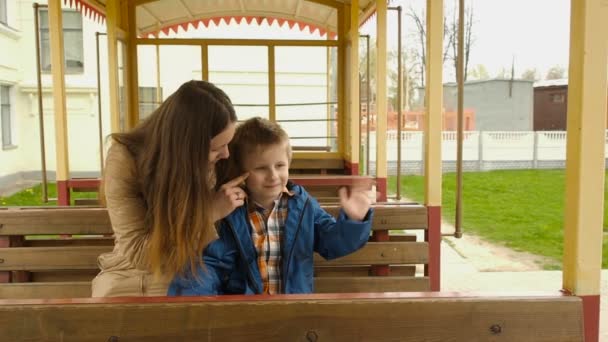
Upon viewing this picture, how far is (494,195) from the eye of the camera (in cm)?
1434

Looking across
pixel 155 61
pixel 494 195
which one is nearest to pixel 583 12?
pixel 155 61

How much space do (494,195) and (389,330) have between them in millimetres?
13706

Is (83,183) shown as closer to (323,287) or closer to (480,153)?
(323,287)

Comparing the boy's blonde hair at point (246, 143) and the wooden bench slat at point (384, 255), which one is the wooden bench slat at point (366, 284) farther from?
the boy's blonde hair at point (246, 143)

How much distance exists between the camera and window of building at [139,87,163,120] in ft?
24.1

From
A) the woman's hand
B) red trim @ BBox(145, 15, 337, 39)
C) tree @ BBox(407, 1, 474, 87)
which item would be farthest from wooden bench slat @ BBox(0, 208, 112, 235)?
tree @ BBox(407, 1, 474, 87)

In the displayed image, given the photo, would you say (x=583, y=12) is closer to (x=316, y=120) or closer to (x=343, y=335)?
(x=343, y=335)

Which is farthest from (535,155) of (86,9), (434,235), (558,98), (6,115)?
(434,235)

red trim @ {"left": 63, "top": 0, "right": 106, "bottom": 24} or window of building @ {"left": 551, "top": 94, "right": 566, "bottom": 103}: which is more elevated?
window of building @ {"left": 551, "top": 94, "right": 566, "bottom": 103}

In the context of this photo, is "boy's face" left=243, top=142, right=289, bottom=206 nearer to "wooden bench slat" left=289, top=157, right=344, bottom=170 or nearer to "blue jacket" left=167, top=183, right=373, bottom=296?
"blue jacket" left=167, top=183, right=373, bottom=296

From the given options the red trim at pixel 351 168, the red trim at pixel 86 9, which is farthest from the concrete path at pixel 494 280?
the red trim at pixel 86 9

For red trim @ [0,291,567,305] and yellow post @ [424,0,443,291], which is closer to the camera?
red trim @ [0,291,567,305]

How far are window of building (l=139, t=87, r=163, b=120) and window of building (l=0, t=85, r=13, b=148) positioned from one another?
1013cm

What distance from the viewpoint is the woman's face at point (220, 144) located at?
179cm
